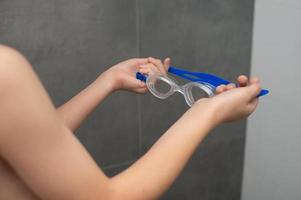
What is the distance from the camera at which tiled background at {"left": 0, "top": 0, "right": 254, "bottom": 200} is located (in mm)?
1032

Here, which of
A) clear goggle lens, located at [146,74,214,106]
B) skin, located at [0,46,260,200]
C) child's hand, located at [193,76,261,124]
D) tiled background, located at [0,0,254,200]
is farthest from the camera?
tiled background, located at [0,0,254,200]

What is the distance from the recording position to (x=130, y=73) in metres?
0.86

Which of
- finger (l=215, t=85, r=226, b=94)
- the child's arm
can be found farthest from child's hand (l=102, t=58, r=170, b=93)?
finger (l=215, t=85, r=226, b=94)

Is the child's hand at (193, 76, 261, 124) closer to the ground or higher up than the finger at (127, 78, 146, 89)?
higher up

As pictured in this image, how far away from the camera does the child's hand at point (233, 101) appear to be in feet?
2.11

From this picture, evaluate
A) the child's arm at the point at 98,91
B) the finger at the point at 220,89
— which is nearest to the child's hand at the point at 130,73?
the child's arm at the point at 98,91

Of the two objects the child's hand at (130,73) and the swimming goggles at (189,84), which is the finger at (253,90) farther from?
the child's hand at (130,73)

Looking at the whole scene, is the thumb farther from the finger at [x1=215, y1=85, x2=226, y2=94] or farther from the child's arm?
the finger at [x1=215, y1=85, x2=226, y2=94]

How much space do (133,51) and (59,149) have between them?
67 cm

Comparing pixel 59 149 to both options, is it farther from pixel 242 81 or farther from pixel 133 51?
pixel 133 51

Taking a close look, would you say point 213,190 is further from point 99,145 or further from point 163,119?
point 99,145

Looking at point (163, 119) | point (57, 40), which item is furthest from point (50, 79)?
point (163, 119)

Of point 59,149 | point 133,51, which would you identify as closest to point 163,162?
point 59,149

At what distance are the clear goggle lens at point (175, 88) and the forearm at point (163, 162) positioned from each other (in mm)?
122
